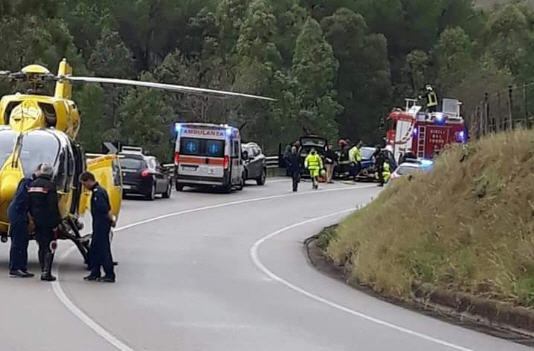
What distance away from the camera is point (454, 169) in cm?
2009

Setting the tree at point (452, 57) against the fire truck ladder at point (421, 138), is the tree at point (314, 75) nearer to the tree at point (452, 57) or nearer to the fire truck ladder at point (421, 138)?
the tree at point (452, 57)

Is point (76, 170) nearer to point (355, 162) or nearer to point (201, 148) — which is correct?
point (201, 148)

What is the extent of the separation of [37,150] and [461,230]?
6.89 meters

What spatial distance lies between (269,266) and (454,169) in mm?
3764

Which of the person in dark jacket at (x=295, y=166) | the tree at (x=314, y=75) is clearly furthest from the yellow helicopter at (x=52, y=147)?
the tree at (x=314, y=75)

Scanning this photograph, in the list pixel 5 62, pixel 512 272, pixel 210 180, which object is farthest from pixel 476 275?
pixel 5 62

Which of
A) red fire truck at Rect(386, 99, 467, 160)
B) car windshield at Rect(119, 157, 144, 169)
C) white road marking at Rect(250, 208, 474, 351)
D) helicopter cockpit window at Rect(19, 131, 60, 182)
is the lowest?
white road marking at Rect(250, 208, 474, 351)

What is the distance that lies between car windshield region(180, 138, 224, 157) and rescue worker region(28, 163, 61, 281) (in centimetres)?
2230

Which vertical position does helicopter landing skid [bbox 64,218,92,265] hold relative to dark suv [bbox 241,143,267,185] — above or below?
below

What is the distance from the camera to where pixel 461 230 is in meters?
17.2

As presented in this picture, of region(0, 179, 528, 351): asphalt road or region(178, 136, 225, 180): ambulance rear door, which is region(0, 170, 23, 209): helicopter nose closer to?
region(0, 179, 528, 351): asphalt road

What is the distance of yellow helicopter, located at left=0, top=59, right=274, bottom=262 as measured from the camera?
1761 centimetres

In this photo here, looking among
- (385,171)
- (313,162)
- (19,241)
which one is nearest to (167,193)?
(313,162)

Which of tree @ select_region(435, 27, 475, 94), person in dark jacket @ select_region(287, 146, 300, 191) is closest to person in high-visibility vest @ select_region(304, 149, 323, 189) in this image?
person in dark jacket @ select_region(287, 146, 300, 191)
